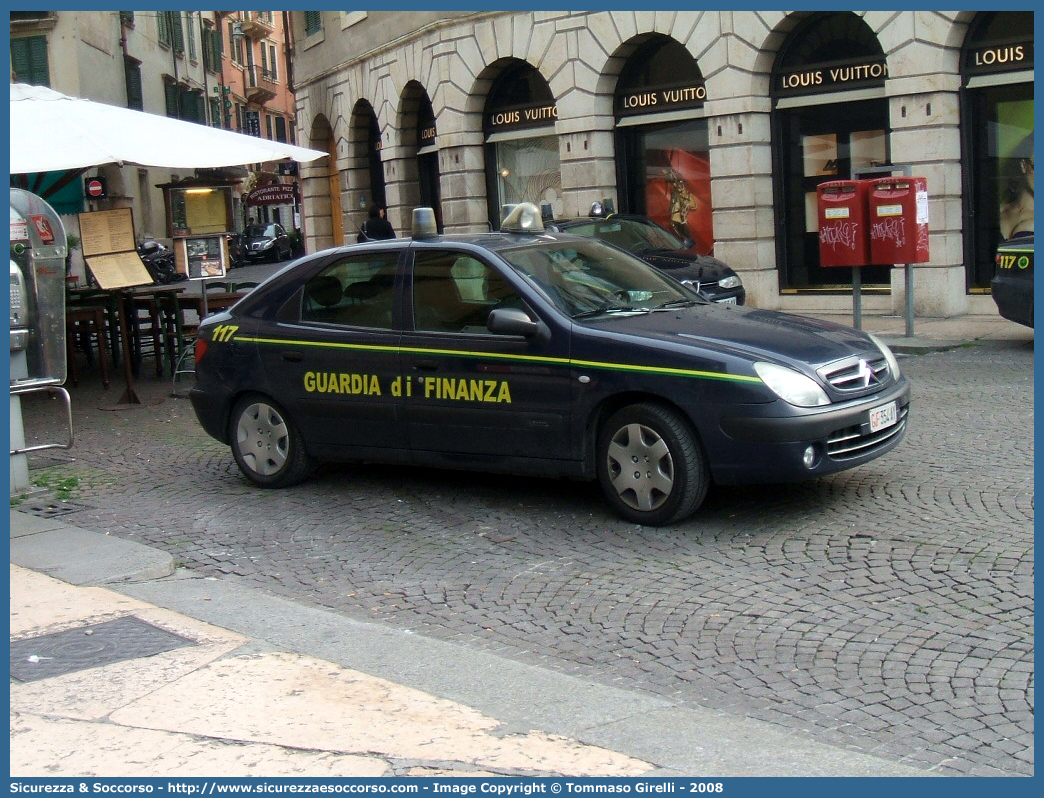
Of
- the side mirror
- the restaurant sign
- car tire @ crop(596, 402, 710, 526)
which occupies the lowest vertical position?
car tire @ crop(596, 402, 710, 526)

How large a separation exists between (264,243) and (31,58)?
434 inches

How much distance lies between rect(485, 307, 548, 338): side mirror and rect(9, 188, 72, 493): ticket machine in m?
3.08

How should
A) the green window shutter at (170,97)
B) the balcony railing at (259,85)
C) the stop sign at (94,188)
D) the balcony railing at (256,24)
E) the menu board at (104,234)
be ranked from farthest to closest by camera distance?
the balcony railing at (259,85), the balcony railing at (256,24), the green window shutter at (170,97), the stop sign at (94,188), the menu board at (104,234)

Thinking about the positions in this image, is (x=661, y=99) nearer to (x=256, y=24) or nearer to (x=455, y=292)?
(x=455, y=292)

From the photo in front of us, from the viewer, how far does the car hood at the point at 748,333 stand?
6758 millimetres

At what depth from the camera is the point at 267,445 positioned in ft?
27.8

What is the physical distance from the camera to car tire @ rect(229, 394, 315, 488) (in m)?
8.37

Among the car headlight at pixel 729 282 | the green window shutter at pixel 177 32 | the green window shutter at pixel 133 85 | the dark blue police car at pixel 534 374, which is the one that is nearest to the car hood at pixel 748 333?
the dark blue police car at pixel 534 374

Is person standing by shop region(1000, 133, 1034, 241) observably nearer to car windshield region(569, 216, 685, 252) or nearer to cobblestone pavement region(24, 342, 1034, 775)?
car windshield region(569, 216, 685, 252)

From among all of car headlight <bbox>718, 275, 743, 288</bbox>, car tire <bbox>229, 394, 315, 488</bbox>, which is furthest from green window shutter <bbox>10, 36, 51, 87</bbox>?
car tire <bbox>229, 394, 315, 488</bbox>

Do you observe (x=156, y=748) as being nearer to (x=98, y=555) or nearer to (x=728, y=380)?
(x=98, y=555)

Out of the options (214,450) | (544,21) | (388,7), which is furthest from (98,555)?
(388,7)

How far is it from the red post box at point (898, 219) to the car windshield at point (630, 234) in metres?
2.55

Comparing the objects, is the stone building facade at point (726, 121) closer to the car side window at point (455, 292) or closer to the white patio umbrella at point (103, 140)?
the white patio umbrella at point (103, 140)
